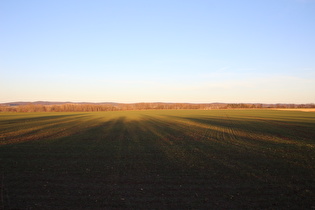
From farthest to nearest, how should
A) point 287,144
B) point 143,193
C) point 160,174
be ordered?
1. point 287,144
2. point 160,174
3. point 143,193

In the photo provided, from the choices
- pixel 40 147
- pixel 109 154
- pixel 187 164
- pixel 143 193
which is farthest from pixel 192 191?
pixel 40 147

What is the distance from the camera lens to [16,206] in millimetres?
6469

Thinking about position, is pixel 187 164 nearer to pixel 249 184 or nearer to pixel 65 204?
pixel 249 184

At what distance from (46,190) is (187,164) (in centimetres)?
675

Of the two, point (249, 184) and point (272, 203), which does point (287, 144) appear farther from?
point (272, 203)

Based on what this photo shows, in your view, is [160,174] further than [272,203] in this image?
Yes

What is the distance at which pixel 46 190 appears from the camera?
773 centimetres

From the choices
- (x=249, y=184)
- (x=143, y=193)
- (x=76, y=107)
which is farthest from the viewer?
(x=76, y=107)

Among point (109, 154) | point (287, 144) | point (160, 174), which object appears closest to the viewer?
point (160, 174)

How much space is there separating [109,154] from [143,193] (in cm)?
678

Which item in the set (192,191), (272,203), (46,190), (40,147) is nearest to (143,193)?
(192,191)

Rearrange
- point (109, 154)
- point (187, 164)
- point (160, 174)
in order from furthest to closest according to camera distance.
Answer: point (109, 154) → point (187, 164) → point (160, 174)

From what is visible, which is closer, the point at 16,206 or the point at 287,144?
the point at 16,206

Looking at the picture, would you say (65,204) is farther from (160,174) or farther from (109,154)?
(109,154)
